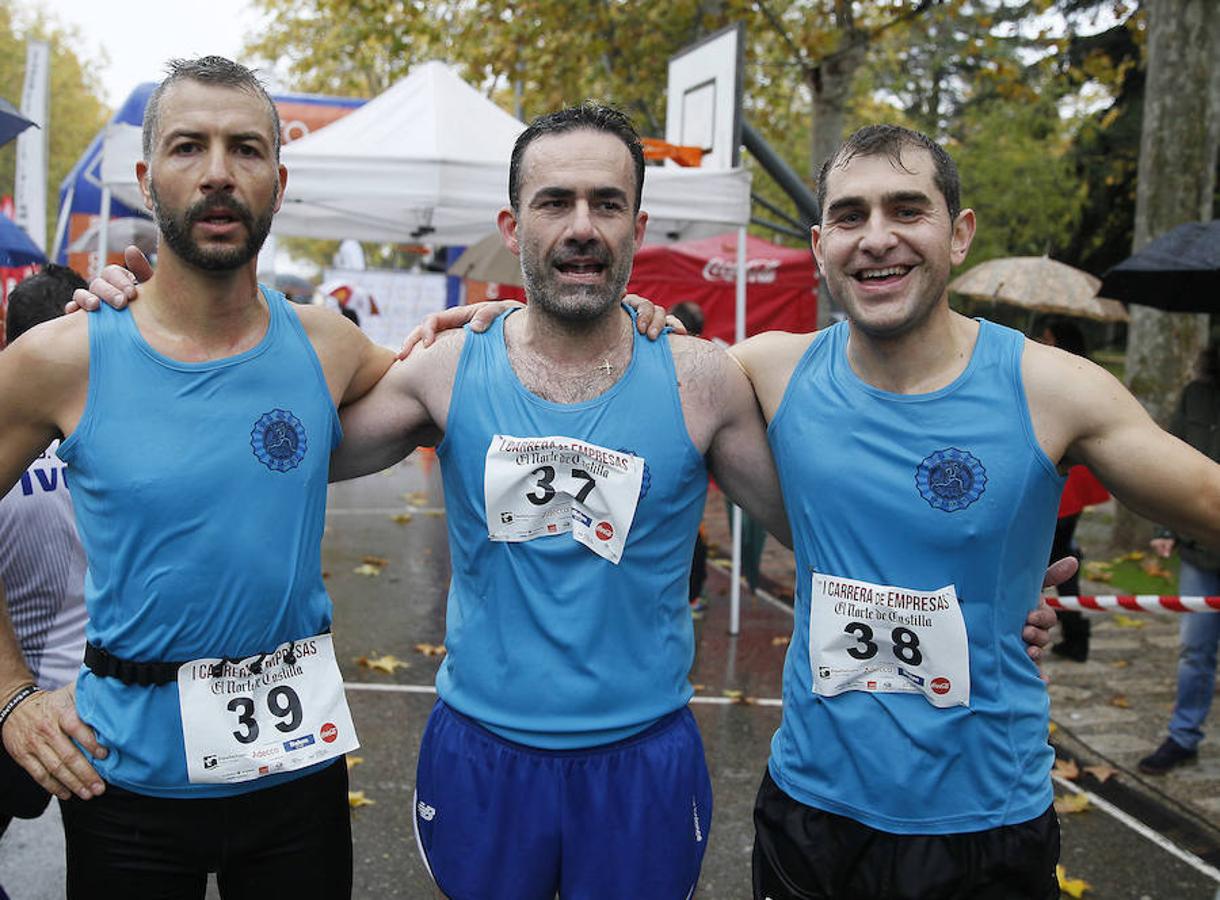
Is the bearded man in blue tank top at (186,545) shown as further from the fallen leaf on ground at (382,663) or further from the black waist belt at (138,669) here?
the fallen leaf on ground at (382,663)

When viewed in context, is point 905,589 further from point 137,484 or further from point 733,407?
point 137,484

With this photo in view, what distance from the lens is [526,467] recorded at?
232cm

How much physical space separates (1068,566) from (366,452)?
1.62 meters

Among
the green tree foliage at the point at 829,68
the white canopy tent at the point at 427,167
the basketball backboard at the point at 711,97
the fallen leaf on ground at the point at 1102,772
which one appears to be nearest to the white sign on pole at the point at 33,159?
the green tree foliage at the point at 829,68

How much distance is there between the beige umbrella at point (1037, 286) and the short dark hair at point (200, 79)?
8.36m

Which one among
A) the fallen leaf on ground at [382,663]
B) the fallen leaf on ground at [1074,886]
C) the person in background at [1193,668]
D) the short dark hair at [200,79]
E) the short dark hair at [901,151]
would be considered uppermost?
the short dark hair at [200,79]

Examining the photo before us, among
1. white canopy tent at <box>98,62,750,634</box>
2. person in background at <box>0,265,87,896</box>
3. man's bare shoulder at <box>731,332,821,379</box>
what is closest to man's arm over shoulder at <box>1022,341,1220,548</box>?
man's bare shoulder at <box>731,332,821,379</box>

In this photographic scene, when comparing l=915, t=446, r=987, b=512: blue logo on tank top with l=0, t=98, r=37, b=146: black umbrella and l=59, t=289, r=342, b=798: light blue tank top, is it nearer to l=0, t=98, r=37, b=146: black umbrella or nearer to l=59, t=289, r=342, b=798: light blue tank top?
l=59, t=289, r=342, b=798: light blue tank top

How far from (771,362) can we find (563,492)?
0.58 meters

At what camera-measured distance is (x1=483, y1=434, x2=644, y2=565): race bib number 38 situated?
232 cm

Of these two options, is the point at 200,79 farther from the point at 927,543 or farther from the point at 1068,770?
the point at 1068,770

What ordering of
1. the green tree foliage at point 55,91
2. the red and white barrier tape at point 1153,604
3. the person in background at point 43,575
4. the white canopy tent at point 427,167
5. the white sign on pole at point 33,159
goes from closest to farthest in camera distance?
the person in background at point 43,575 → the red and white barrier tape at point 1153,604 → the white canopy tent at point 427,167 → the white sign on pole at point 33,159 → the green tree foliage at point 55,91

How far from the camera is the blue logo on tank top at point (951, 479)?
7.12ft

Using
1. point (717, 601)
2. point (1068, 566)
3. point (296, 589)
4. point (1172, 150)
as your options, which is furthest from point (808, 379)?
point (1172, 150)
